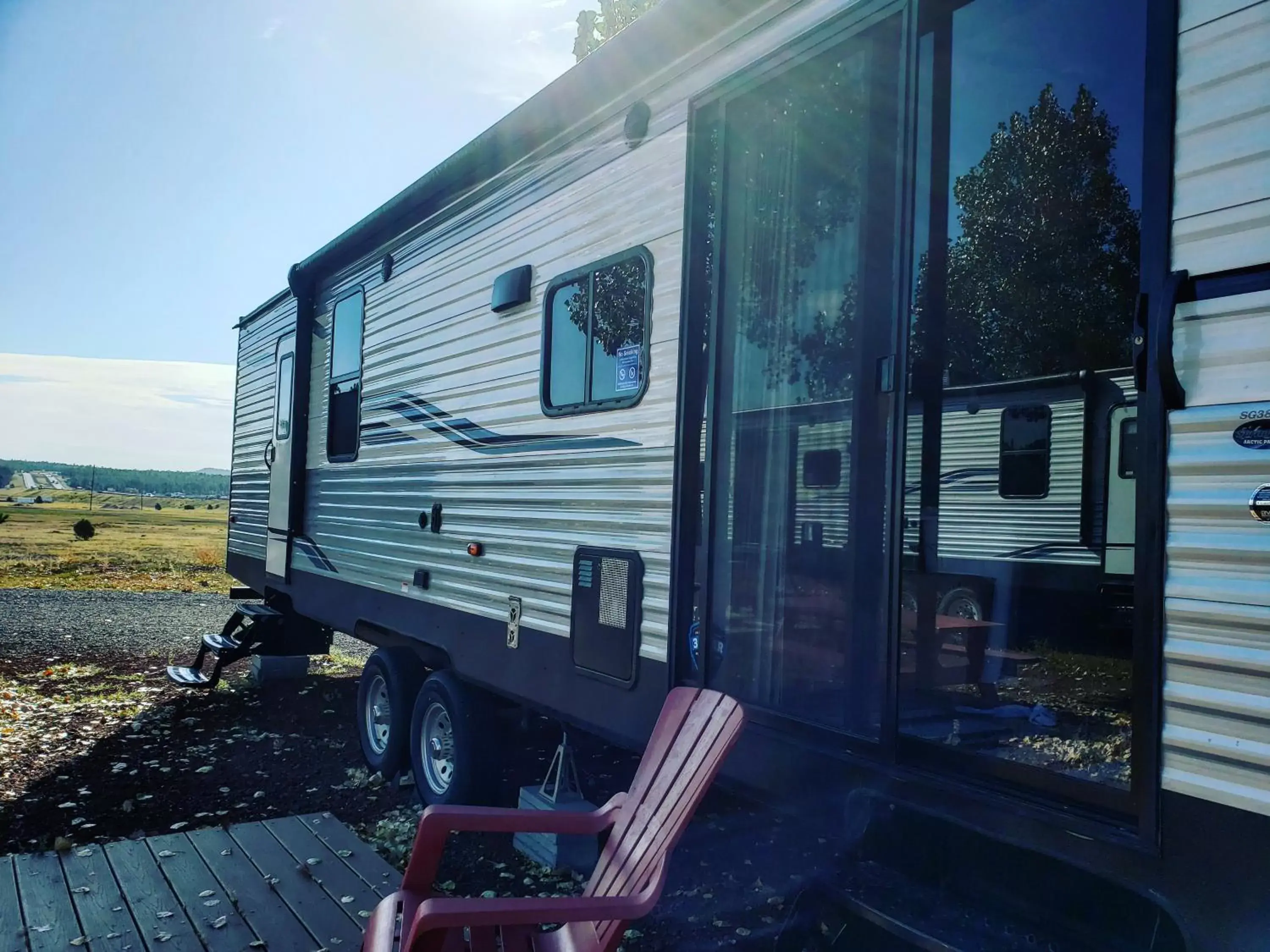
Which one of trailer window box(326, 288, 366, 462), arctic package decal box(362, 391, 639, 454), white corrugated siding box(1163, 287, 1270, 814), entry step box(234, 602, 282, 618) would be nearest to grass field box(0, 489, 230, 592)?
entry step box(234, 602, 282, 618)

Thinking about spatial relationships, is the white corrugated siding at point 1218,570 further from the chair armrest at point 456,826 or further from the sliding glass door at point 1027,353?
the chair armrest at point 456,826

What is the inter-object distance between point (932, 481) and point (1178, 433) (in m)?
1.93

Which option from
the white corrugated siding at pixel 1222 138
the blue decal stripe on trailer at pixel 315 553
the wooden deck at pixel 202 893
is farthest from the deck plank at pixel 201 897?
the white corrugated siding at pixel 1222 138

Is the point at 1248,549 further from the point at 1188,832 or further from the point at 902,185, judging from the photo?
the point at 902,185

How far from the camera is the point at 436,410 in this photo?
4578 mm

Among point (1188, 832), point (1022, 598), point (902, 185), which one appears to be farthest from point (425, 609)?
point (1022, 598)

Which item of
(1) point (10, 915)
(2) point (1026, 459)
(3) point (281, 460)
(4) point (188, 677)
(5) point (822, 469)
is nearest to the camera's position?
(1) point (10, 915)

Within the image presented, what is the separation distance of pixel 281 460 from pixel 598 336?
13.2ft

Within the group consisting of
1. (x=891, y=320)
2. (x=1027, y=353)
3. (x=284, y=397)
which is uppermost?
(x=1027, y=353)

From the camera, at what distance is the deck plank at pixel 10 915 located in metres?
2.64

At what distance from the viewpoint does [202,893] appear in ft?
9.78

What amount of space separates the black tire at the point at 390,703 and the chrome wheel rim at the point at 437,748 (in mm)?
193

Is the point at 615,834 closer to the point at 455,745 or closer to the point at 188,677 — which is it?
the point at 455,745

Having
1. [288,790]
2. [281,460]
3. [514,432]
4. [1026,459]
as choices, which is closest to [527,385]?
[514,432]
